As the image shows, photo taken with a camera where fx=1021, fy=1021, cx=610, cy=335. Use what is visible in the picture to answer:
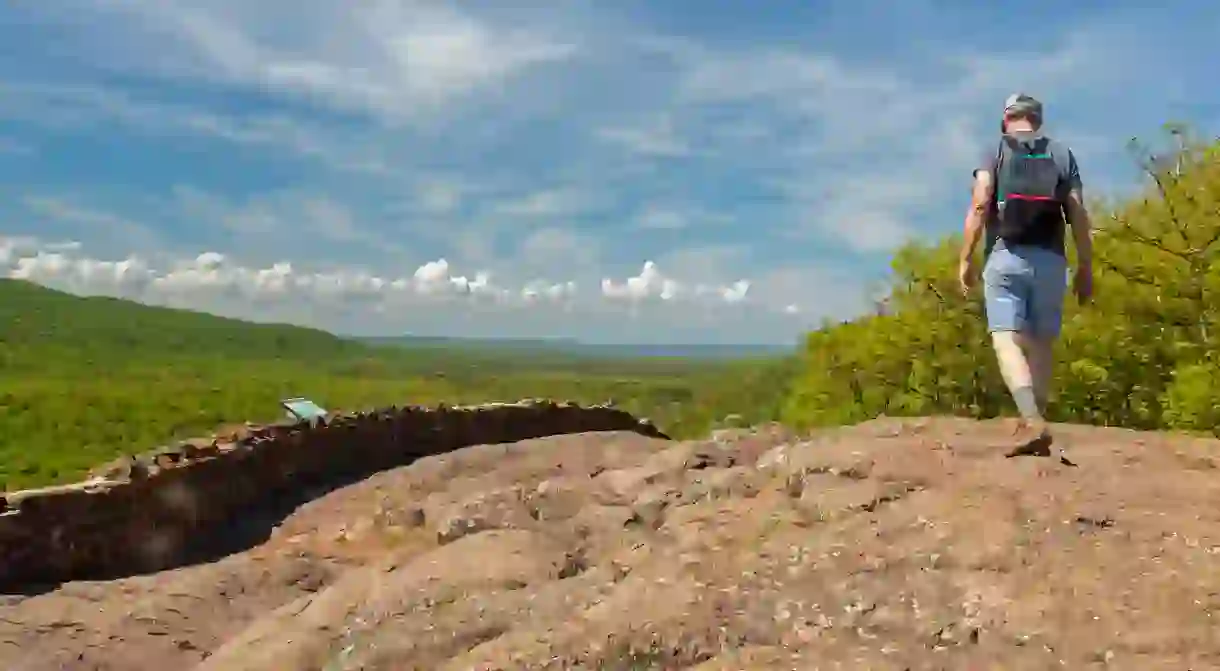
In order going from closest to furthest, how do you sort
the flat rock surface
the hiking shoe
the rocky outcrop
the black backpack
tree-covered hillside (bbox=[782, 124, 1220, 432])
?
1. the flat rock surface
2. the hiking shoe
3. the black backpack
4. the rocky outcrop
5. tree-covered hillside (bbox=[782, 124, 1220, 432])

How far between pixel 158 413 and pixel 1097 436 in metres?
91.3

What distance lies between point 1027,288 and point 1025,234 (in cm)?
35

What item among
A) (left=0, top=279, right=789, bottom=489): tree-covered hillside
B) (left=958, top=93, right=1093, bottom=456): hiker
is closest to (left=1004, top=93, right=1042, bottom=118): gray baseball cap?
(left=958, top=93, right=1093, bottom=456): hiker

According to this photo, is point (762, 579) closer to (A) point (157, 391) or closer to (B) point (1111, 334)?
(B) point (1111, 334)

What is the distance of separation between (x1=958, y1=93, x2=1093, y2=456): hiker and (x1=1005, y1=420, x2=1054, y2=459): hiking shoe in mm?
17

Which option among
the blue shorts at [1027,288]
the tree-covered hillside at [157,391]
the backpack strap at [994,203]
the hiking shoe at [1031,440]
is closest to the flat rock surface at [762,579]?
the hiking shoe at [1031,440]

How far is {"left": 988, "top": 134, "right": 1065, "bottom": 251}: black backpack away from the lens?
6496mm

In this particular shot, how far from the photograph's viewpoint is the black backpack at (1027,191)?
6.50 m

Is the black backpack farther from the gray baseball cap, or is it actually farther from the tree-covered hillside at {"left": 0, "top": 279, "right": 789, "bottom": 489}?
the tree-covered hillside at {"left": 0, "top": 279, "right": 789, "bottom": 489}

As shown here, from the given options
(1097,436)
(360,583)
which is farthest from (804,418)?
(360,583)

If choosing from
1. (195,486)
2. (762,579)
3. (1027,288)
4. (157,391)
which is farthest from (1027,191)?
(157,391)

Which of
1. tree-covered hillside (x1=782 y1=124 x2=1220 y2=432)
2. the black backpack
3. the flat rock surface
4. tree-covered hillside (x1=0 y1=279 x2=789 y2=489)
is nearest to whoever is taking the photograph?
the flat rock surface

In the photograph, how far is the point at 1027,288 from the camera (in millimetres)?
6559

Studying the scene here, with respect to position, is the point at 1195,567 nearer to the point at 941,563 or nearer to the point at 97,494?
the point at 941,563
